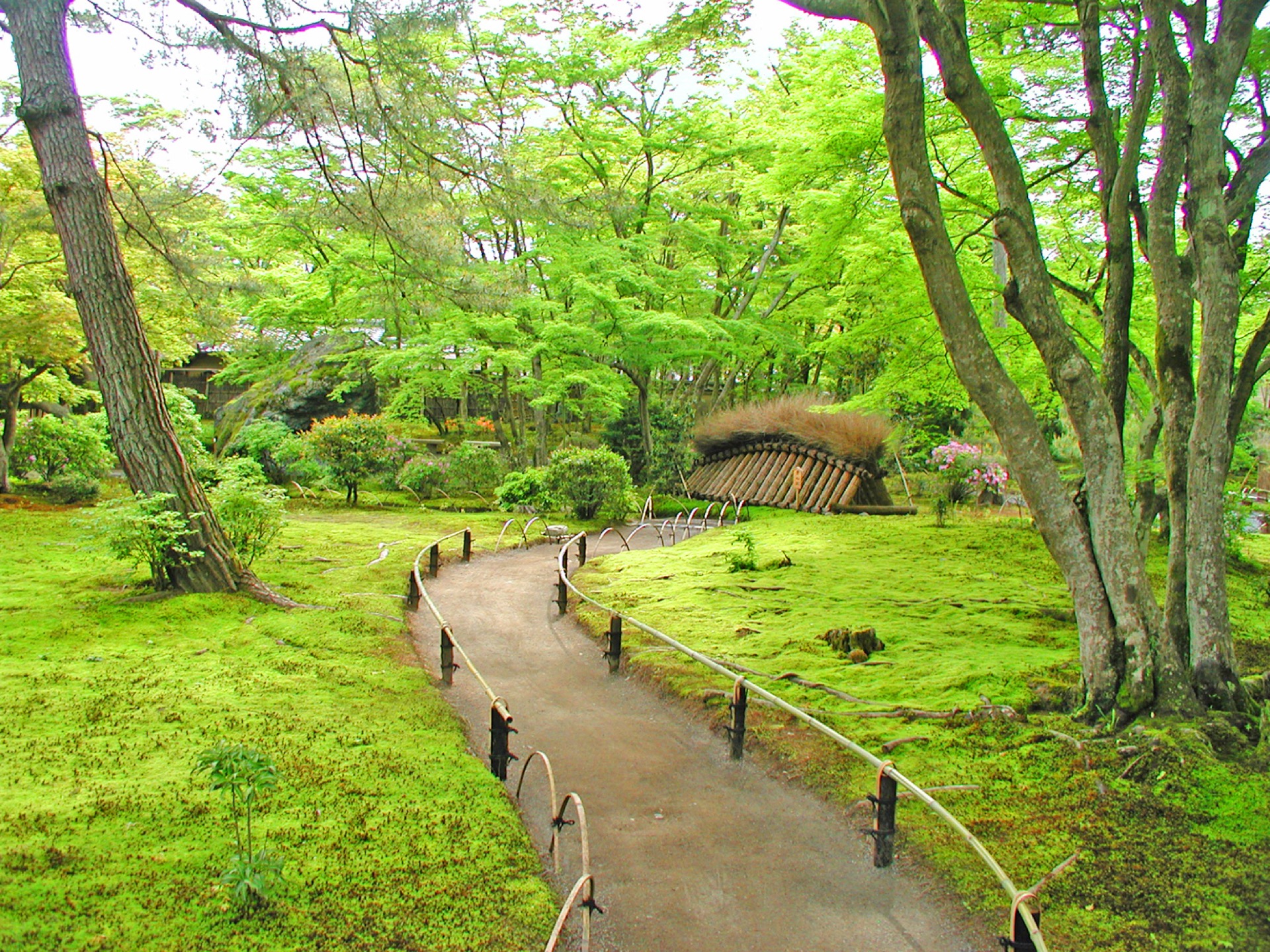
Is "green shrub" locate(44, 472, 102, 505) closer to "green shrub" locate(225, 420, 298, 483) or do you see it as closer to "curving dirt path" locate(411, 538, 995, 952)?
"green shrub" locate(225, 420, 298, 483)

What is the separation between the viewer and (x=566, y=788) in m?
4.38

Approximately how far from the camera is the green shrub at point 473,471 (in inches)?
646

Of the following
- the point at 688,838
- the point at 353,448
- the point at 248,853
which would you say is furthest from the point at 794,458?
the point at 248,853

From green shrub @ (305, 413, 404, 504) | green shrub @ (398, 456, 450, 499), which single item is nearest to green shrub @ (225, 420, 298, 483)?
green shrub @ (305, 413, 404, 504)

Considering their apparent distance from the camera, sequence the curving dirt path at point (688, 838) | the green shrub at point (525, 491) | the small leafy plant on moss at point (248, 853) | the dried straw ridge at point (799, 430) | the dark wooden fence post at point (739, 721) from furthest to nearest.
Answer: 1. the dried straw ridge at point (799, 430)
2. the green shrub at point (525, 491)
3. the dark wooden fence post at point (739, 721)
4. the curving dirt path at point (688, 838)
5. the small leafy plant on moss at point (248, 853)

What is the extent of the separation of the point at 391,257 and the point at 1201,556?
34.8 feet

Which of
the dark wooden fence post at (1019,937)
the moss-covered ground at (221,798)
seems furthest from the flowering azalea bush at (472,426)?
the dark wooden fence post at (1019,937)

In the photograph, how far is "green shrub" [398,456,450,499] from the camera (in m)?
16.2

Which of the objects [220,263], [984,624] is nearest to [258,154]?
[220,263]

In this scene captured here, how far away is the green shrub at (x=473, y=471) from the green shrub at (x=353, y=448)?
4.45 ft

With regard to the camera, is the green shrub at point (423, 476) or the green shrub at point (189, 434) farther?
the green shrub at point (423, 476)

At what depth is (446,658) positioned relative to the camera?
19.9 ft

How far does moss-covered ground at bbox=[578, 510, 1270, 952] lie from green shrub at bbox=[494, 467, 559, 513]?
4859mm

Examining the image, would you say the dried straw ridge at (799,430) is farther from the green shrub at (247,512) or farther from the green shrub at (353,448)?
the green shrub at (247,512)
